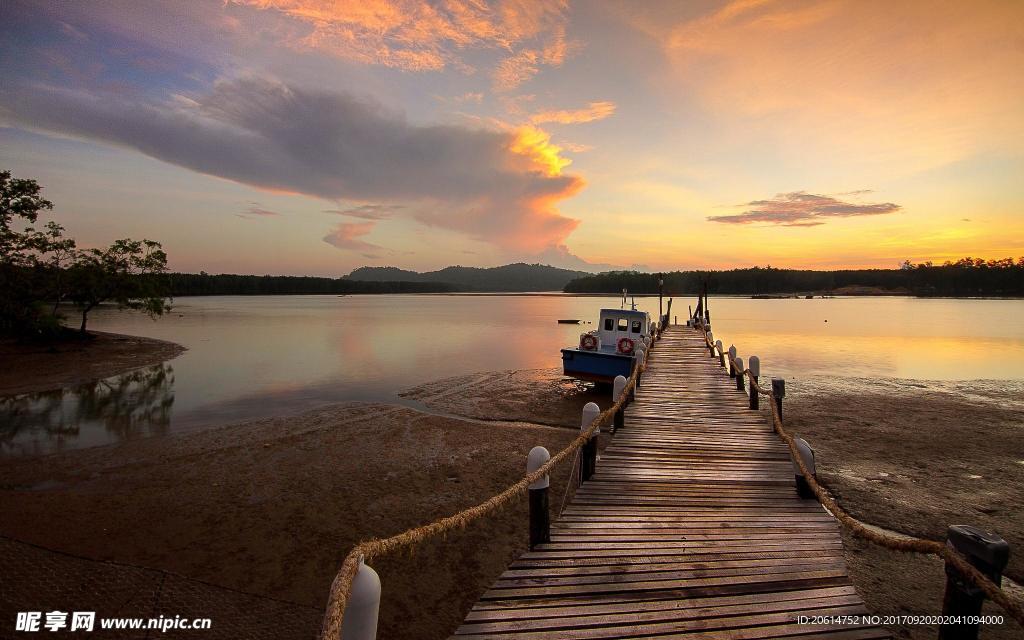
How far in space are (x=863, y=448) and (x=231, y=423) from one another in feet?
64.8

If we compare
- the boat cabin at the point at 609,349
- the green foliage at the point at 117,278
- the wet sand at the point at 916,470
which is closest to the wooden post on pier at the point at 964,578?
the wet sand at the point at 916,470

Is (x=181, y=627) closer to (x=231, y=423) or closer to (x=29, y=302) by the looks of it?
(x=231, y=423)

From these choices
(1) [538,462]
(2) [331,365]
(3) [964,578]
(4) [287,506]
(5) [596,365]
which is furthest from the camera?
(2) [331,365]

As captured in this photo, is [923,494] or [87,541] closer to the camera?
[87,541]

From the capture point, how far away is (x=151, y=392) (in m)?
20.2

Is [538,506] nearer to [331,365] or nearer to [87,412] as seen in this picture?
[87,412]

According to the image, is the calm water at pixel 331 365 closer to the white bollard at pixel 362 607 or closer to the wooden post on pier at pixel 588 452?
the wooden post on pier at pixel 588 452

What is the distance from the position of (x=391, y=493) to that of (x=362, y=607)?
7.80 m

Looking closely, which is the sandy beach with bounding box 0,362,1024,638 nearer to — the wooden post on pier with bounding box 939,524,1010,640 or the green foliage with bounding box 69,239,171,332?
the wooden post on pier with bounding box 939,524,1010,640

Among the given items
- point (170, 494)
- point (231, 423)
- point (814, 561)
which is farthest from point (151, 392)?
point (814, 561)

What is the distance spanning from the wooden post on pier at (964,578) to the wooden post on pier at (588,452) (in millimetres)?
4237

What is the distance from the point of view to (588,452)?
713 cm

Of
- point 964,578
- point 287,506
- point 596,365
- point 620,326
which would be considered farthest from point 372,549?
point 620,326

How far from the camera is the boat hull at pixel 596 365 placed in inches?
820
